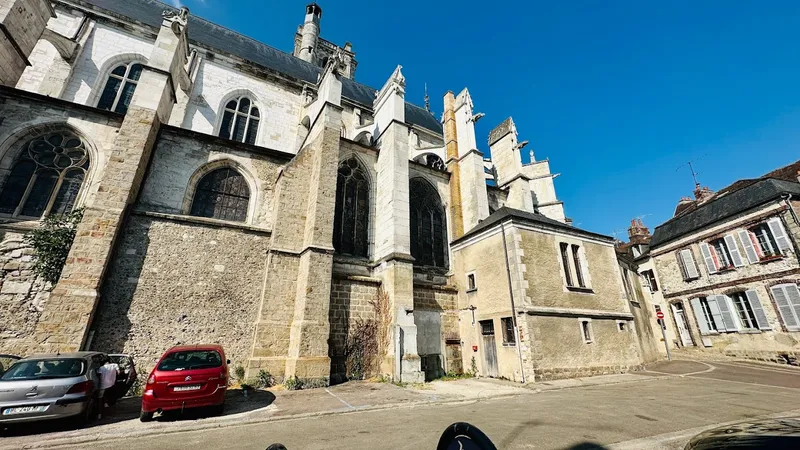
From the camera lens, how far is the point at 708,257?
14.5 m

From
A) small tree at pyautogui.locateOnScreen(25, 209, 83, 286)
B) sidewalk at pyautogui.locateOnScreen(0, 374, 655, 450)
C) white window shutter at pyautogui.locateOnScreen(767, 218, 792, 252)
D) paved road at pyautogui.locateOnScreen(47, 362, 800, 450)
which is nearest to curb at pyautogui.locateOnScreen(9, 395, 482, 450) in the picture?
sidewalk at pyautogui.locateOnScreen(0, 374, 655, 450)

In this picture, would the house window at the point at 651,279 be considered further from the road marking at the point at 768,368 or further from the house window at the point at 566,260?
the house window at the point at 566,260

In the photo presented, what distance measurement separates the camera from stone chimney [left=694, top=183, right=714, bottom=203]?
60.9 feet

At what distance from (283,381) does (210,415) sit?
270 centimetres

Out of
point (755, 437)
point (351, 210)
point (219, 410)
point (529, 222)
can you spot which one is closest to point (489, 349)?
point (529, 222)

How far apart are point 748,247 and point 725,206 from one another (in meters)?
2.23

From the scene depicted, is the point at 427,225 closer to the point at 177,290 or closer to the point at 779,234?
the point at 177,290


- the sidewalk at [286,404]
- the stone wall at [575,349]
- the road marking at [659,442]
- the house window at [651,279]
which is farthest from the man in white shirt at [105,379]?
the house window at [651,279]

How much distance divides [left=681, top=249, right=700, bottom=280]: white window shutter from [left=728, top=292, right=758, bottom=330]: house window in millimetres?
1675

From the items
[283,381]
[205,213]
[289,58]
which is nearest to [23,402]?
[283,381]

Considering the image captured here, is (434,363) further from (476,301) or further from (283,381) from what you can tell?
(283,381)

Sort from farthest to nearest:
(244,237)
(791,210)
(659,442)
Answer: (791,210)
(244,237)
(659,442)

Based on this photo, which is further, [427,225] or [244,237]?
[427,225]

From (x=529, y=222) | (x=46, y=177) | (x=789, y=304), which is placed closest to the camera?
(x=46, y=177)
